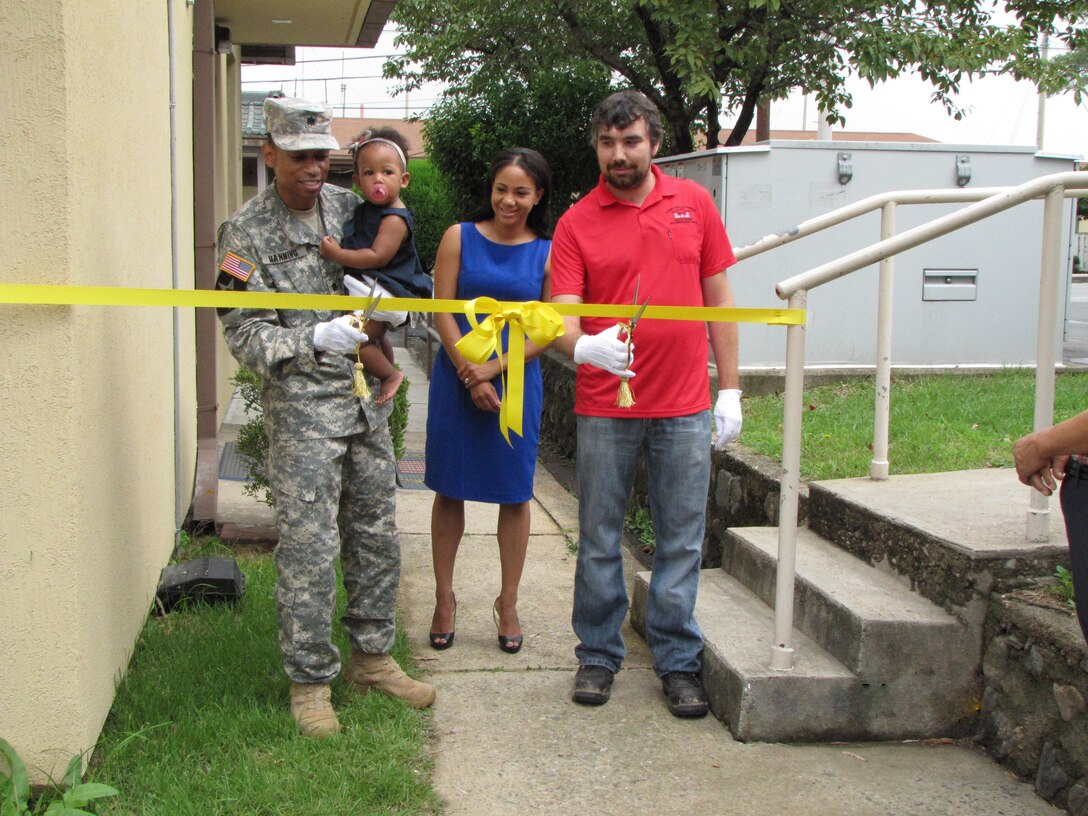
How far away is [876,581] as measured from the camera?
3697mm

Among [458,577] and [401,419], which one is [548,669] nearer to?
[458,577]

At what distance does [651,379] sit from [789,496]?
21.2 inches

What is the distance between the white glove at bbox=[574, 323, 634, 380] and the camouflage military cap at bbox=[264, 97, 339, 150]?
35.8 inches

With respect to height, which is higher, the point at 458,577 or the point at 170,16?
the point at 170,16

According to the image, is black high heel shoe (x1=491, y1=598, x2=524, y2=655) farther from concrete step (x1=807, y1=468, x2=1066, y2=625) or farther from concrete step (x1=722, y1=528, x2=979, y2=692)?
concrete step (x1=807, y1=468, x2=1066, y2=625)

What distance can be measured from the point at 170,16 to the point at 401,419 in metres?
2.12

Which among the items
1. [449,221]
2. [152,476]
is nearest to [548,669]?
[152,476]

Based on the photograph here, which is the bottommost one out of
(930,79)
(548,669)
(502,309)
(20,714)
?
(548,669)

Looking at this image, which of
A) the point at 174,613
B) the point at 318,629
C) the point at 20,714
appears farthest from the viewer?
the point at 174,613

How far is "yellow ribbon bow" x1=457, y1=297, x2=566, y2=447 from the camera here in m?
3.27

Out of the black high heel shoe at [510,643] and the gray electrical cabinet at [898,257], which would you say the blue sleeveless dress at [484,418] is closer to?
the black high heel shoe at [510,643]

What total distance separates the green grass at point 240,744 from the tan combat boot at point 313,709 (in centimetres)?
3

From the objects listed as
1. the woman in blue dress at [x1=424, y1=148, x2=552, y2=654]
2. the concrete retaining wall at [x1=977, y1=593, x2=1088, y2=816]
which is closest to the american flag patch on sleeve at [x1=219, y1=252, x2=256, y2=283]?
the woman in blue dress at [x1=424, y1=148, x2=552, y2=654]

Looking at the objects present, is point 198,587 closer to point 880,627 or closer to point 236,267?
point 236,267
